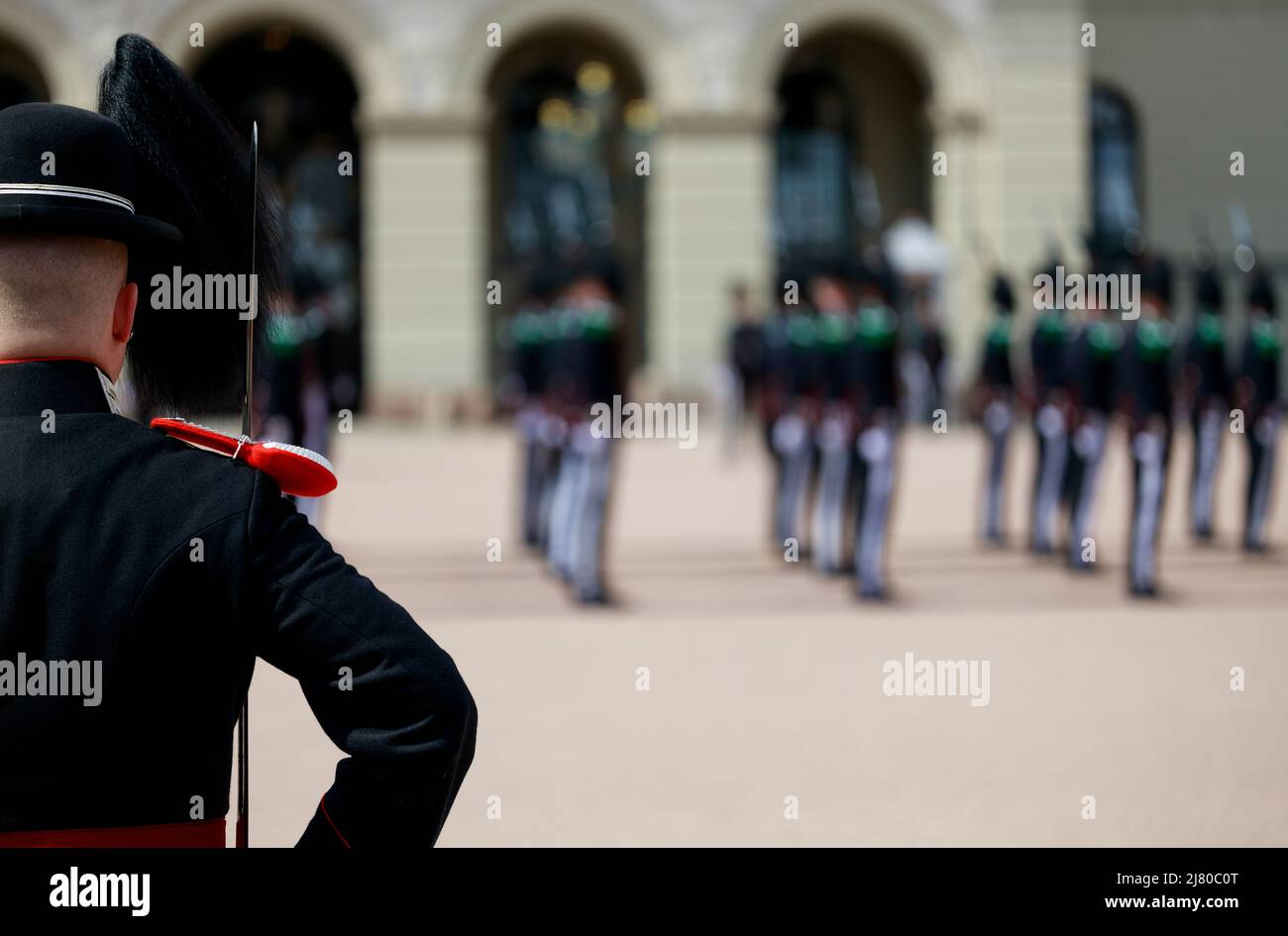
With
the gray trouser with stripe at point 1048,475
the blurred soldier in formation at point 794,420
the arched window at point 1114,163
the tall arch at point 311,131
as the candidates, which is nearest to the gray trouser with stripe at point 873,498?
the blurred soldier in formation at point 794,420

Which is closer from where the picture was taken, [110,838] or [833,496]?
[110,838]

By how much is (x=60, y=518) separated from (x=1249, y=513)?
37.2 feet

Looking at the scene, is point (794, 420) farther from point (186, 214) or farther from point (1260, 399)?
point (186, 214)

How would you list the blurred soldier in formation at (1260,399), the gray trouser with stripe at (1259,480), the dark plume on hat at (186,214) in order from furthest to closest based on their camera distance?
the blurred soldier in formation at (1260,399) → the gray trouser with stripe at (1259,480) → the dark plume on hat at (186,214)

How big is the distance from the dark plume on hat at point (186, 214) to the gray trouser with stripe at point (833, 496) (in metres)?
8.64

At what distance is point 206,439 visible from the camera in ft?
7.23

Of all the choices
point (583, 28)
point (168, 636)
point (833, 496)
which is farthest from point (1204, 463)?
point (583, 28)

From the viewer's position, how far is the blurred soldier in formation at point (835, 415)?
11.2 m

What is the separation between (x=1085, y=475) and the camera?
11.7 metres

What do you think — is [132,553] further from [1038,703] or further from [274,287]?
[1038,703]

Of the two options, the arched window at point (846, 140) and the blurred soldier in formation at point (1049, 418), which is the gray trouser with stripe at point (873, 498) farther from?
the arched window at point (846, 140)

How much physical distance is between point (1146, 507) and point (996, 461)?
3.12 meters

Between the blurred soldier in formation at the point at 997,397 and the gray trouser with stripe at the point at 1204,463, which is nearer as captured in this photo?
the gray trouser with stripe at the point at 1204,463
